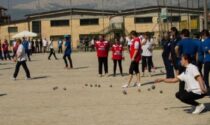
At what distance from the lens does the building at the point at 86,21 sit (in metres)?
72.7

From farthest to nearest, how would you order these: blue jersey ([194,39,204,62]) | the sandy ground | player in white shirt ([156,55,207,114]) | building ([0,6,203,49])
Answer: building ([0,6,203,49]) < blue jersey ([194,39,204,62]) < player in white shirt ([156,55,207,114]) < the sandy ground

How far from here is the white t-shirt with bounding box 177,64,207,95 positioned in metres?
11.1

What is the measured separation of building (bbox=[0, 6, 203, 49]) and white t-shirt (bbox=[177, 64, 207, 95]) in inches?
2374

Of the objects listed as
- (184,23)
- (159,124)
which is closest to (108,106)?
(159,124)

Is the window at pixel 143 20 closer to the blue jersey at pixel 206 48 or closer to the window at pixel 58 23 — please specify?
the window at pixel 58 23

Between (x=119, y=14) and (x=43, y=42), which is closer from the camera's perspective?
(x=43, y=42)

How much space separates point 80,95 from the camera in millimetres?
15219

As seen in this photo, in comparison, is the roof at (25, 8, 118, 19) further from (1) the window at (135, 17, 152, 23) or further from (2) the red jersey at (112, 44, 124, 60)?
(2) the red jersey at (112, 44, 124, 60)

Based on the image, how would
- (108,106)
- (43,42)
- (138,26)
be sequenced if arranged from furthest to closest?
(138,26), (43,42), (108,106)

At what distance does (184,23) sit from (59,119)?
53422mm

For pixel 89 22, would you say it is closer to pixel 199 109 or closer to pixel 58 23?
pixel 58 23

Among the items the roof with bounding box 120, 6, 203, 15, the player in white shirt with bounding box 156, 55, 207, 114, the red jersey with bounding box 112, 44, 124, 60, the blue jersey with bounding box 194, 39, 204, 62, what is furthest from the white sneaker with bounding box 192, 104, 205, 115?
the roof with bounding box 120, 6, 203, 15

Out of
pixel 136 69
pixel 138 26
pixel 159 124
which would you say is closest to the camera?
pixel 159 124

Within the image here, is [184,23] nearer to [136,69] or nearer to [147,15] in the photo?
[147,15]
